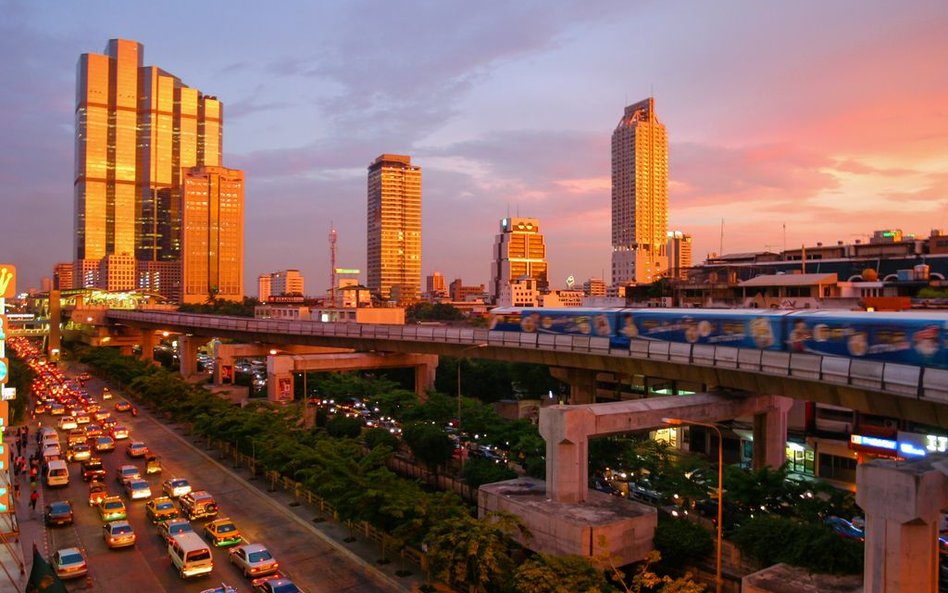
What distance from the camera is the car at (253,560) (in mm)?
26625

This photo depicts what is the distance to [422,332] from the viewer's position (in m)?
59.9

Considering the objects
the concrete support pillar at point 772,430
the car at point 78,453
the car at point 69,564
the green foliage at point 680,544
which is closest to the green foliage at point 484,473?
the green foliage at point 680,544

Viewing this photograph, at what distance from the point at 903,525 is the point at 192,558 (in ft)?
77.6

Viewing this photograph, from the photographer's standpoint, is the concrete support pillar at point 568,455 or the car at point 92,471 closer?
the concrete support pillar at point 568,455

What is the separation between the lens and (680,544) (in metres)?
28.1

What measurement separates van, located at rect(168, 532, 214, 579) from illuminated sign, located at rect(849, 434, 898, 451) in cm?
3905

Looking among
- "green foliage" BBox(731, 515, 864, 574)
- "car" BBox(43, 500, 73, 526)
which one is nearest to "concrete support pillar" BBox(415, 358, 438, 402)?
"car" BBox(43, 500, 73, 526)

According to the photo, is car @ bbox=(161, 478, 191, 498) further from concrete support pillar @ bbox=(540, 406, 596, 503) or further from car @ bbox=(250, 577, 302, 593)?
concrete support pillar @ bbox=(540, 406, 596, 503)

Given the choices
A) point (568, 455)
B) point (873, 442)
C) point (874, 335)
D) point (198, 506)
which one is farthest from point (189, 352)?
point (874, 335)

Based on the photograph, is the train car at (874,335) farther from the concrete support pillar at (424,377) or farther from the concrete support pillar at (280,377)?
the concrete support pillar at (280,377)

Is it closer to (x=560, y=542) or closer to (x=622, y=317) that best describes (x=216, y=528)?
(x=560, y=542)

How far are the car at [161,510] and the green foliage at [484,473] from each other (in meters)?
15.2

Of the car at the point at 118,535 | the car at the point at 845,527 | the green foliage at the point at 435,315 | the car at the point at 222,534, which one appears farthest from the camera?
the green foliage at the point at 435,315

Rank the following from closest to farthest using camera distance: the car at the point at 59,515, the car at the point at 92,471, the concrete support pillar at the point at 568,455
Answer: the concrete support pillar at the point at 568,455 → the car at the point at 59,515 → the car at the point at 92,471
